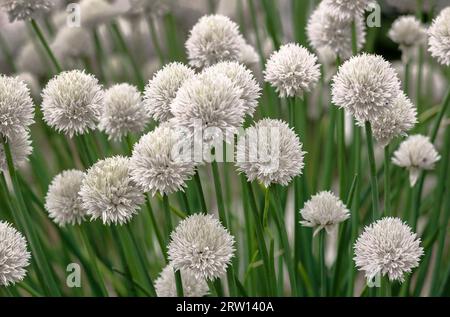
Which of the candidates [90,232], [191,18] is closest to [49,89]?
[90,232]

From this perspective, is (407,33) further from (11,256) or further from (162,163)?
(11,256)

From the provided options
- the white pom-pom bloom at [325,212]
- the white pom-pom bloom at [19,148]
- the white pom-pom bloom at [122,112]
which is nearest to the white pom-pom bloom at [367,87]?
the white pom-pom bloom at [325,212]

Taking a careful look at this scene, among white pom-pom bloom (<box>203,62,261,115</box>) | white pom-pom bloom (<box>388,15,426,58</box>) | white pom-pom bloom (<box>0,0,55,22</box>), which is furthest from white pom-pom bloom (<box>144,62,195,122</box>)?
white pom-pom bloom (<box>388,15,426,58</box>)

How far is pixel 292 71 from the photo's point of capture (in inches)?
27.5

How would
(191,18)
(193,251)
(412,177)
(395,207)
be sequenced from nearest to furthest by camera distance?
(193,251) < (412,177) < (395,207) < (191,18)

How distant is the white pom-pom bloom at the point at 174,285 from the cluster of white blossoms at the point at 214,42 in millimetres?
258

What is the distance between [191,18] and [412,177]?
107 centimetres

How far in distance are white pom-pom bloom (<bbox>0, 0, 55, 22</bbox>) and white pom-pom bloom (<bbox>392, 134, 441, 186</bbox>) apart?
504 millimetres

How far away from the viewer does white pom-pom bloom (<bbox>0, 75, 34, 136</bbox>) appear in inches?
26.1

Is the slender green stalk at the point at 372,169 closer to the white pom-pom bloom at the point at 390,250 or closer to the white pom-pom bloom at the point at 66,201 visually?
the white pom-pom bloom at the point at 390,250

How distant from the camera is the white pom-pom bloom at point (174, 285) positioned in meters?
0.81

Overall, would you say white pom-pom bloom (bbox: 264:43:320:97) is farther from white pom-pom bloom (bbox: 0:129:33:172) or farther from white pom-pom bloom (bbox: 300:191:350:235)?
white pom-pom bloom (bbox: 0:129:33:172)

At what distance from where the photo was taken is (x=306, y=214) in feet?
2.42
